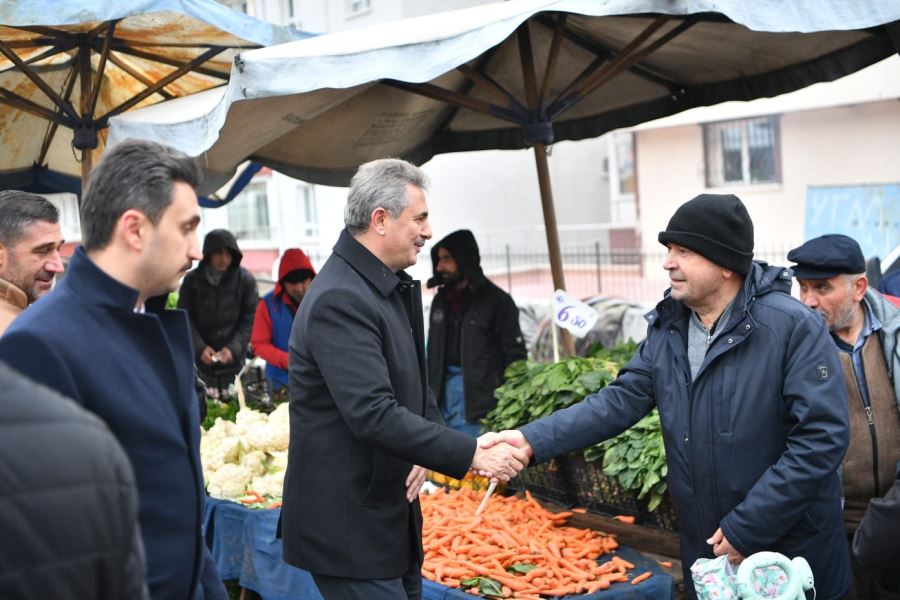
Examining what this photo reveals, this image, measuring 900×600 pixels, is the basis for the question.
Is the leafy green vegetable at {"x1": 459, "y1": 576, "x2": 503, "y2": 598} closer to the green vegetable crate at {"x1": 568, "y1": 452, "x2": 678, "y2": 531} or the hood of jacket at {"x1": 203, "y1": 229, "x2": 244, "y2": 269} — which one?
the green vegetable crate at {"x1": 568, "y1": 452, "x2": 678, "y2": 531}

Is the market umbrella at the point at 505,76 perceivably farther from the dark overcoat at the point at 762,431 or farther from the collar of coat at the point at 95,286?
the collar of coat at the point at 95,286

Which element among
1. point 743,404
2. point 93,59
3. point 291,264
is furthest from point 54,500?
point 93,59

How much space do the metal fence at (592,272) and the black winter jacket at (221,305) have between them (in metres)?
8.52

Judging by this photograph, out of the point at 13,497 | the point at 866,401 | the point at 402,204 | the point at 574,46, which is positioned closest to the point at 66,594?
the point at 13,497

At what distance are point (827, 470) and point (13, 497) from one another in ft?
7.69

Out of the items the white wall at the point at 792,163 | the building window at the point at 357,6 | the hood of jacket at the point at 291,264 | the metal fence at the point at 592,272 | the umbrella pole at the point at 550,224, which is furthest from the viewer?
the building window at the point at 357,6

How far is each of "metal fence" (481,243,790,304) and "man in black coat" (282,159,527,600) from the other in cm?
1243

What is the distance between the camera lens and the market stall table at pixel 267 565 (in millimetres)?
3590

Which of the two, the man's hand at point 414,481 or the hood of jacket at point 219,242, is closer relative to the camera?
the man's hand at point 414,481

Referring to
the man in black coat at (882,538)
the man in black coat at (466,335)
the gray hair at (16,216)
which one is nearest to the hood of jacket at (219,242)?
the man in black coat at (466,335)

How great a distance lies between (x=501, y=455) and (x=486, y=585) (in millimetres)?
723

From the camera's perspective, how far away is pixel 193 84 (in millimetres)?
7336

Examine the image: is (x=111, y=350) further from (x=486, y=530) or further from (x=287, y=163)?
(x=287, y=163)

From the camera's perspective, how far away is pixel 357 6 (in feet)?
64.9
